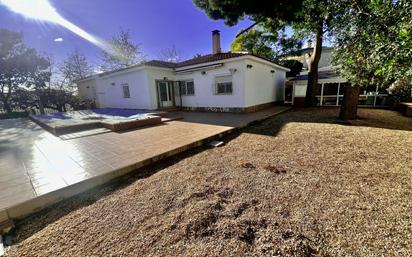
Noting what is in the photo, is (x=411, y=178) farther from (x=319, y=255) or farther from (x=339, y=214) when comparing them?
(x=319, y=255)

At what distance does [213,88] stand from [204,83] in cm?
76

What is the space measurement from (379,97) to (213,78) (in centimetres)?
1094

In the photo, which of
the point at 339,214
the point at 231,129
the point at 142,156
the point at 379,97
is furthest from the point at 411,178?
the point at 379,97

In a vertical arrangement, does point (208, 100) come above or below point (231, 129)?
above

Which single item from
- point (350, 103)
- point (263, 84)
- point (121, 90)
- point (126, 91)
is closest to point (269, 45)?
point (263, 84)

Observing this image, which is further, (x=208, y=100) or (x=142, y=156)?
(x=208, y=100)

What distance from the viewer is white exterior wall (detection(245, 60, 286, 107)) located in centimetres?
1058

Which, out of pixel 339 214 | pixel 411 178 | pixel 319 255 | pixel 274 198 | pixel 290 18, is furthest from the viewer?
pixel 290 18

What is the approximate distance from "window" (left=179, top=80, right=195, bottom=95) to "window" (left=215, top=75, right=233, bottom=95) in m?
2.00

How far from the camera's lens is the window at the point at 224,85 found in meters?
10.6

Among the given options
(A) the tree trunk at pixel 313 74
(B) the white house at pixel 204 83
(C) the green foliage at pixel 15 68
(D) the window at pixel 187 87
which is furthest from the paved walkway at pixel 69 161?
(C) the green foliage at pixel 15 68

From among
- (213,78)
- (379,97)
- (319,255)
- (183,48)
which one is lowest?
(319,255)

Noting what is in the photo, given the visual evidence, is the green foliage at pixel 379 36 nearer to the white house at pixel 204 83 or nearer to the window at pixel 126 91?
the white house at pixel 204 83

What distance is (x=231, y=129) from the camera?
6.44 m
